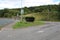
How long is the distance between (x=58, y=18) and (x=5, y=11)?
53903 mm

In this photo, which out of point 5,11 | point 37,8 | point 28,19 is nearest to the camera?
point 28,19

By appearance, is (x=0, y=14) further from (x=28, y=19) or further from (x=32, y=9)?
(x=28, y=19)

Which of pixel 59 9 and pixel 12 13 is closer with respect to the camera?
pixel 59 9

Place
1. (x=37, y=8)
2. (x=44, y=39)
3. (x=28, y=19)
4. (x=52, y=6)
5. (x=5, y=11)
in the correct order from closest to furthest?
(x=44, y=39) → (x=28, y=19) → (x=52, y=6) → (x=37, y=8) → (x=5, y=11)

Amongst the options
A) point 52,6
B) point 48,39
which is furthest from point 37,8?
point 48,39

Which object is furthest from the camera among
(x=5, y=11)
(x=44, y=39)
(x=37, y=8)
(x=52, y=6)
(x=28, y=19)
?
(x=5, y=11)

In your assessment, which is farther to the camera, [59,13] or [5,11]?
[5,11]

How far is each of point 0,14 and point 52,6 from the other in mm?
31547

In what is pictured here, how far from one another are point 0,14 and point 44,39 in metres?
104

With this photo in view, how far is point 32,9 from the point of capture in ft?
382

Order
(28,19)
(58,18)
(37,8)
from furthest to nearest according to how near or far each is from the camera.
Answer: (37,8)
(58,18)
(28,19)

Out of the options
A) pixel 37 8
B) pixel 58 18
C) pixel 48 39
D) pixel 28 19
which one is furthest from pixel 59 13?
pixel 48 39

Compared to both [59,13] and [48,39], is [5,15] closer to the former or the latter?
[59,13]

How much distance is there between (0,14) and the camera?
4624 inches
